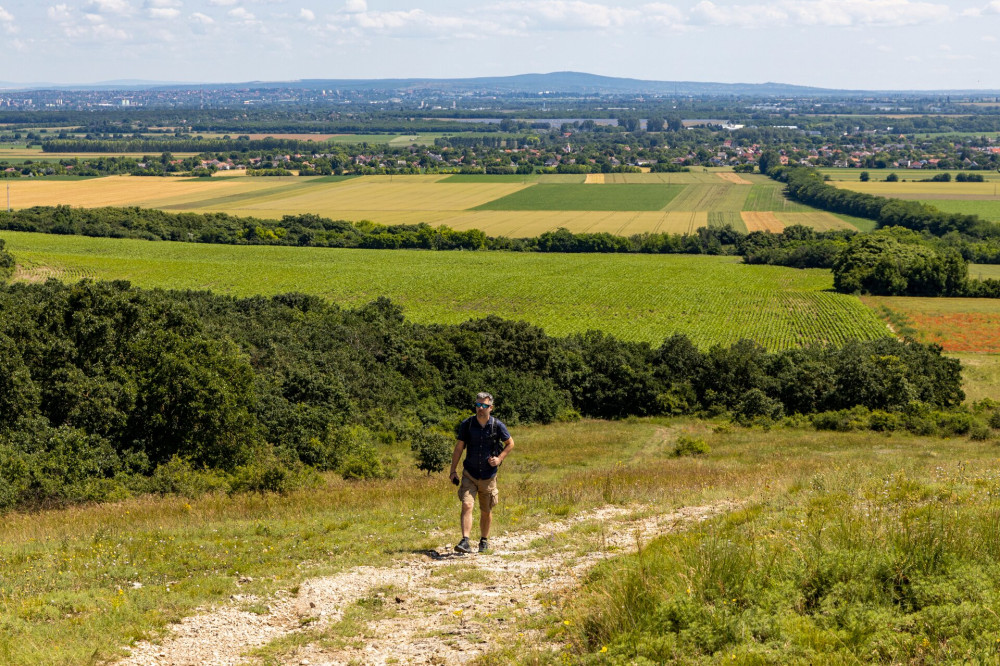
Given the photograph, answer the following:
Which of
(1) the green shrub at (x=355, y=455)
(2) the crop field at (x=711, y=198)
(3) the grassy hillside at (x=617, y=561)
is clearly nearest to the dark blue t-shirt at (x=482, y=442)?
(3) the grassy hillside at (x=617, y=561)

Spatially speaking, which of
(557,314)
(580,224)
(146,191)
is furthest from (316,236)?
(146,191)

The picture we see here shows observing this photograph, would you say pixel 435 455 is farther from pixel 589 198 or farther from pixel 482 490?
pixel 589 198

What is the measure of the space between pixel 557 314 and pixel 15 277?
154 feet

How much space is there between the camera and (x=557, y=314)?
73.4 metres

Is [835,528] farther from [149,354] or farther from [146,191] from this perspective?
[146,191]

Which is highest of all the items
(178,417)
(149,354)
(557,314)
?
(149,354)

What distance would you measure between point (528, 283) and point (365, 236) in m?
35.1

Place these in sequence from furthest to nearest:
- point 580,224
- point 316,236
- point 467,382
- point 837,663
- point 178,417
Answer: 1. point 580,224
2. point 316,236
3. point 467,382
4. point 178,417
5. point 837,663

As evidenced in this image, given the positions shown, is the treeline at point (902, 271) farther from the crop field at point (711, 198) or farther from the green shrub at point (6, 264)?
the green shrub at point (6, 264)

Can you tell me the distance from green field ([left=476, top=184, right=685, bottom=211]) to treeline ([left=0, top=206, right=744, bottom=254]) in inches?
1413

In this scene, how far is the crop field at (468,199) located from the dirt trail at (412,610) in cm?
11006

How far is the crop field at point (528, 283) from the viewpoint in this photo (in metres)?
69.1

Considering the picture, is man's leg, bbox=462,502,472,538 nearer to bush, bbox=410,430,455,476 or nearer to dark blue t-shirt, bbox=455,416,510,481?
dark blue t-shirt, bbox=455,416,510,481

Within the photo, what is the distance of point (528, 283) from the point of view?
8638 centimetres
